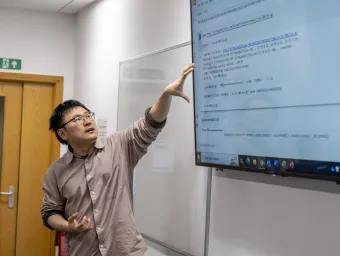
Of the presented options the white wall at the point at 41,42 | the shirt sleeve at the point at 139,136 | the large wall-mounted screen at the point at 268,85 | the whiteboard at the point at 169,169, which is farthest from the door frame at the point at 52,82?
the large wall-mounted screen at the point at 268,85

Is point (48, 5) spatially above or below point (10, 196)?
above

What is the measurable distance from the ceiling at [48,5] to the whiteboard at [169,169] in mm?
1226

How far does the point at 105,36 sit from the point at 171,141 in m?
1.50

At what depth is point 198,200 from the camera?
7.24 ft

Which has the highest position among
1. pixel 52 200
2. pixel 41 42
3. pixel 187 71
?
pixel 41 42

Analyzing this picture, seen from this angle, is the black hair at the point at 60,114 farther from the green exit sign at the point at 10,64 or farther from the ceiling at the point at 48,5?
the green exit sign at the point at 10,64

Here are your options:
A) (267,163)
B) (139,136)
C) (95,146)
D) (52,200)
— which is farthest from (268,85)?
(52,200)

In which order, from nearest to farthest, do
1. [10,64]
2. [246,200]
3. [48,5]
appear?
1. [246,200]
2. [48,5]
3. [10,64]

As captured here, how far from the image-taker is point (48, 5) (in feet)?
13.3

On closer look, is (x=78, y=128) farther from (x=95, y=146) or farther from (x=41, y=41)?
(x=41, y=41)

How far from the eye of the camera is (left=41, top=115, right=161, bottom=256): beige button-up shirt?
81.7 inches

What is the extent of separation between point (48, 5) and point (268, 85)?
306 centimetres

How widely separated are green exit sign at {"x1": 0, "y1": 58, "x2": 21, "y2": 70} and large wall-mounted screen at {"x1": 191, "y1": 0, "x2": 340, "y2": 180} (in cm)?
271

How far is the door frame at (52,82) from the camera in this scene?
4168 mm
